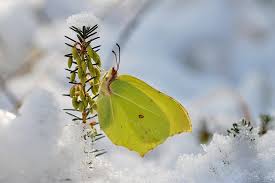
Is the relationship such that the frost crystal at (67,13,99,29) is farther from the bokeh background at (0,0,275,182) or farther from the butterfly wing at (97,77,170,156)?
the butterfly wing at (97,77,170,156)

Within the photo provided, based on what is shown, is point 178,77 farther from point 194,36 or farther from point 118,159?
point 118,159

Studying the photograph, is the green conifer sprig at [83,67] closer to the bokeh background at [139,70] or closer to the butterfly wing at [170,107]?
the bokeh background at [139,70]

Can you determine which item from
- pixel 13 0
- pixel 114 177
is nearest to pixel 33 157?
pixel 114 177

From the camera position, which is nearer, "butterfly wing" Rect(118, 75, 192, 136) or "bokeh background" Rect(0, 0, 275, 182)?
"bokeh background" Rect(0, 0, 275, 182)

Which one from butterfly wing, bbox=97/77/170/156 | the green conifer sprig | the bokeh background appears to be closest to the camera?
the bokeh background

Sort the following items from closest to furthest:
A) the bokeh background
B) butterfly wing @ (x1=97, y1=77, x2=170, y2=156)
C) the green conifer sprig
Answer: the bokeh background, the green conifer sprig, butterfly wing @ (x1=97, y1=77, x2=170, y2=156)

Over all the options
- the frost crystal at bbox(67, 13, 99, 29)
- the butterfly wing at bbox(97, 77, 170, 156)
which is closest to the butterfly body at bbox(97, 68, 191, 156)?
the butterfly wing at bbox(97, 77, 170, 156)
